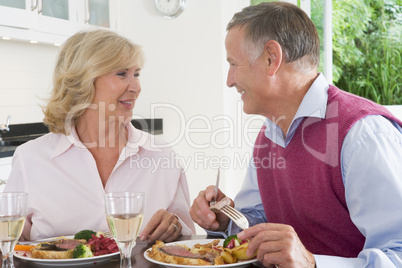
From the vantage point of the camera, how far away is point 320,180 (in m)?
1.47

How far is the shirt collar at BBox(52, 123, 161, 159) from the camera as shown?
191 cm

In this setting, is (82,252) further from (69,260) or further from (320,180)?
(320,180)

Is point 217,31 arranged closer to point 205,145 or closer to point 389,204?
point 205,145

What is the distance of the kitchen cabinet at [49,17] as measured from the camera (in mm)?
3090

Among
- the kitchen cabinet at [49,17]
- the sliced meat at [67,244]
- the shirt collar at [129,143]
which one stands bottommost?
the sliced meat at [67,244]

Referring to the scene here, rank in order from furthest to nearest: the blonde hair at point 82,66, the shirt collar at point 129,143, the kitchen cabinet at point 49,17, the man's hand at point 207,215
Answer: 1. the kitchen cabinet at point 49,17
2. the blonde hair at point 82,66
3. the shirt collar at point 129,143
4. the man's hand at point 207,215

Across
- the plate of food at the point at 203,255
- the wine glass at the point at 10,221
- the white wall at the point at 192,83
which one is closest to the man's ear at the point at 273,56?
the plate of food at the point at 203,255

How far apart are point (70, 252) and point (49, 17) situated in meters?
2.57

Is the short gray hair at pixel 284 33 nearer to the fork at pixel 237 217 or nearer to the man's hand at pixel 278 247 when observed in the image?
the fork at pixel 237 217

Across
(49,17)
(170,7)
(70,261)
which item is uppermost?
(170,7)

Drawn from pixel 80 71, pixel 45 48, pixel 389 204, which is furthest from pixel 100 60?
pixel 45 48

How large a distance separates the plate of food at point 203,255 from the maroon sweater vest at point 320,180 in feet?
1.18

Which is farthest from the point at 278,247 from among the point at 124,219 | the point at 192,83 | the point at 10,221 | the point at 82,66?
the point at 192,83

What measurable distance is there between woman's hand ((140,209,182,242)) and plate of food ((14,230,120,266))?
21 cm
